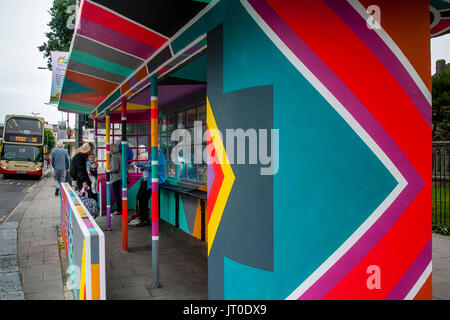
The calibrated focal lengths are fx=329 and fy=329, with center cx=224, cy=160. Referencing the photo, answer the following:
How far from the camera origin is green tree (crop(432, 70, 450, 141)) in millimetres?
14430

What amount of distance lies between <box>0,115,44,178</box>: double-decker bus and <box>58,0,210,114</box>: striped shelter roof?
16.1m

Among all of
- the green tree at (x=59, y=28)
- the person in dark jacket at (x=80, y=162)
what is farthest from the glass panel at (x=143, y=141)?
the green tree at (x=59, y=28)

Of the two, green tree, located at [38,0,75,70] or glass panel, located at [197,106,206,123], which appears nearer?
glass panel, located at [197,106,206,123]

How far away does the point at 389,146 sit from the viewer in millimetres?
1840

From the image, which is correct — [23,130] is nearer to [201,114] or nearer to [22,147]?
[22,147]

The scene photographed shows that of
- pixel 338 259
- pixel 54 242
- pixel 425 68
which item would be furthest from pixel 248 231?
pixel 54 242

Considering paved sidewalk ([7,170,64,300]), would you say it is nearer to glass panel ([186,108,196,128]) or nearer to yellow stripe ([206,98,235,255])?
yellow stripe ([206,98,235,255])

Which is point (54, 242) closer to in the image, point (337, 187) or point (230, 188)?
point (230, 188)

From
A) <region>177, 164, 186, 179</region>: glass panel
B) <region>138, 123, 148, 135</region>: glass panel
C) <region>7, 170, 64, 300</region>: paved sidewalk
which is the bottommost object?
<region>7, 170, 64, 300</region>: paved sidewalk

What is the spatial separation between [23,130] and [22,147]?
110 cm

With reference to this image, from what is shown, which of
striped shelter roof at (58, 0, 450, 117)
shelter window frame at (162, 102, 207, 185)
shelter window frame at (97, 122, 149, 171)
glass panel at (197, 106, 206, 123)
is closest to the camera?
striped shelter roof at (58, 0, 450, 117)

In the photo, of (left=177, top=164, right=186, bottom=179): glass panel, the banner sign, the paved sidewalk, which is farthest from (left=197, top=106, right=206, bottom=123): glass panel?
the banner sign

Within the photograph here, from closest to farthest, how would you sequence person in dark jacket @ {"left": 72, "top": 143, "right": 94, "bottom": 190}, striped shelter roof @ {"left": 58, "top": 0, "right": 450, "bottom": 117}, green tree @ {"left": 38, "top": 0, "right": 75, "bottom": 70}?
striped shelter roof @ {"left": 58, "top": 0, "right": 450, "bottom": 117} < person in dark jacket @ {"left": 72, "top": 143, "right": 94, "bottom": 190} < green tree @ {"left": 38, "top": 0, "right": 75, "bottom": 70}

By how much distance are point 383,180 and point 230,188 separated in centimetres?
91
